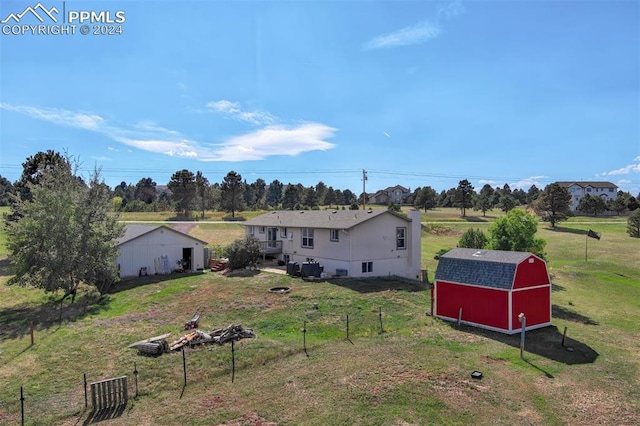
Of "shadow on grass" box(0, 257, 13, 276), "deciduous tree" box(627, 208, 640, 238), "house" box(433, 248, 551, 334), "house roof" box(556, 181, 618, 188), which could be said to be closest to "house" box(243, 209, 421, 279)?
"house" box(433, 248, 551, 334)

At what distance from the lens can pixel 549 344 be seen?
16047 millimetres

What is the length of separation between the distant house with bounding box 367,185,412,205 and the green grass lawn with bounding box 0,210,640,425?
106 meters

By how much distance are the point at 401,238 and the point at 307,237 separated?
24.3 ft

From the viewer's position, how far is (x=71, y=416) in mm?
10422

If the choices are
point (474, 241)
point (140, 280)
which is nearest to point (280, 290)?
point (140, 280)

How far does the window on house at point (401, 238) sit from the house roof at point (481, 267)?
9798mm

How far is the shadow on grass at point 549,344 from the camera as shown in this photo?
47.9 ft

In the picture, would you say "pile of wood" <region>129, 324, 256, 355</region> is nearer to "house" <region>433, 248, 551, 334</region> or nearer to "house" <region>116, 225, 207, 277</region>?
"house" <region>433, 248, 551, 334</region>

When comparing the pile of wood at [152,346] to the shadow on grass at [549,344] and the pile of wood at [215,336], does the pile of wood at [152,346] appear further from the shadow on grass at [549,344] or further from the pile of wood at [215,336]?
the shadow on grass at [549,344]

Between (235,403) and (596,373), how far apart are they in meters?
11.6

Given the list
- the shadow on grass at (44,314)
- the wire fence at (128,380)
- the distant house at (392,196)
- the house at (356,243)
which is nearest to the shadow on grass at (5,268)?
the shadow on grass at (44,314)

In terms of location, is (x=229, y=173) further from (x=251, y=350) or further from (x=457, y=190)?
(x=251, y=350)

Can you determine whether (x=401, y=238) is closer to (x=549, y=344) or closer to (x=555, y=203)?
(x=549, y=344)

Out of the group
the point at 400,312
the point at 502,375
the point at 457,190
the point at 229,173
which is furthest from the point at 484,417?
the point at 457,190
